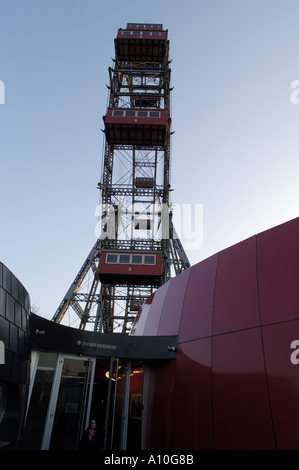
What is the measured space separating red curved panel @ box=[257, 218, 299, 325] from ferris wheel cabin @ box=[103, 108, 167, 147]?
19955mm

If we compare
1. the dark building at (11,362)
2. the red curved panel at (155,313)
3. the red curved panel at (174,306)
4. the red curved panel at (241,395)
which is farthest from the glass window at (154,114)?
the red curved panel at (241,395)

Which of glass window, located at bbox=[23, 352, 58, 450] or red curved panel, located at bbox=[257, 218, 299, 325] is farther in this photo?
glass window, located at bbox=[23, 352, 58, 450]

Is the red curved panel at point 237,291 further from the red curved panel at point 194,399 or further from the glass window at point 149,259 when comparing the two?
the glass window at point 149,259

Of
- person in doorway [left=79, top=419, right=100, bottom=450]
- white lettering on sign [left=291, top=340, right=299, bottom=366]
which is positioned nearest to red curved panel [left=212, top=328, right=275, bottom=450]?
white lettering on sign [left=291, top=340, right=299, bottom=366]

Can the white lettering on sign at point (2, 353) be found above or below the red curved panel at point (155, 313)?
below

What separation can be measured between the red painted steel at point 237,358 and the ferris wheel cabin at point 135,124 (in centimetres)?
1879

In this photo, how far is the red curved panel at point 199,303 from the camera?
7051mm

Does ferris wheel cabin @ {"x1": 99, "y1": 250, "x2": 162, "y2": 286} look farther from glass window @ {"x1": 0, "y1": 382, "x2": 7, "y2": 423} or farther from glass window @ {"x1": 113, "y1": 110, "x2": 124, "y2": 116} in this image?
glass window @ {"x1": 0, "y1": 382, "x2": 7, "y2": 423}

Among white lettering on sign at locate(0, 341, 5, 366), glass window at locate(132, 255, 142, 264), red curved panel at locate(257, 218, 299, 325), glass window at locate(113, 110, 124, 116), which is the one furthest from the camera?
glass window at locate(113, 110, 124, 116)

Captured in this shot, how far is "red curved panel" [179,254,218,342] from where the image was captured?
7051 mm

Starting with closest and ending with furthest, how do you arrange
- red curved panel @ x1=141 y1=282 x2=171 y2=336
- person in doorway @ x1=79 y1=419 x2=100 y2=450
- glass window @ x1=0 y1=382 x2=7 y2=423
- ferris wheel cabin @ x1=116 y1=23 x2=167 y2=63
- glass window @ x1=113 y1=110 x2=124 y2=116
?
glass window @ x1=0 y1=382 x2=7 y2=423 → person in doorway @ x1=79 y1=419 x2=100 y2=450 → red curved panel @ x1=141 y1=282 x2=171 y2=336 → glass window @ x1=113 y1=110 x2=124 y2=116 → ferris wheel cabin @ x1=116 y1=23 x2=167 y2=63

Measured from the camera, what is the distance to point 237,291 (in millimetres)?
6500

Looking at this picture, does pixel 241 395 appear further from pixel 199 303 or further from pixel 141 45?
pixel 141 45
